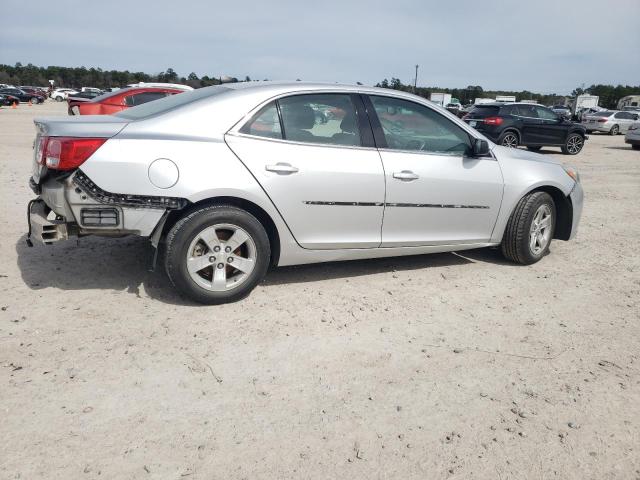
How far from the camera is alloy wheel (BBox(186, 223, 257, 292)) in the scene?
3.73m

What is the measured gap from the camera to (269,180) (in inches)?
150

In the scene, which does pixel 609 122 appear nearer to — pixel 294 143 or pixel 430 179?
pixel 430 179

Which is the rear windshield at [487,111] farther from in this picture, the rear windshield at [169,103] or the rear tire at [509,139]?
the rear windshield at [169,103]

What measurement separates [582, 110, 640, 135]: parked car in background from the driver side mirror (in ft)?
94.1

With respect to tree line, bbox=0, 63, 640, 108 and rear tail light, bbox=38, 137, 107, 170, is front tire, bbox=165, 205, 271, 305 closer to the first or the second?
rear tail light, bbox=38, 137, 107, 170

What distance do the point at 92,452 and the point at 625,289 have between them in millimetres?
4382

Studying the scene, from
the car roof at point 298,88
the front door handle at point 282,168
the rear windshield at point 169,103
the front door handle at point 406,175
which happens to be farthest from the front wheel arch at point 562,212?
the rear windshield at point 169,103

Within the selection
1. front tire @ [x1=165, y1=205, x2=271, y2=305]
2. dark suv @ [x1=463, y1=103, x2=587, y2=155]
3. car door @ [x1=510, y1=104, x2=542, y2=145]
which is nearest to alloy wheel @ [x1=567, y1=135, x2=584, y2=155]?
dark suv @ [x1=463, y1=103, x2=587, y2=155]

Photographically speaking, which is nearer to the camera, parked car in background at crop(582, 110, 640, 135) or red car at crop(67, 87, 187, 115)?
red car at crop(67, 87, 187, 115)

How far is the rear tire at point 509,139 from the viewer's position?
15.9 meters

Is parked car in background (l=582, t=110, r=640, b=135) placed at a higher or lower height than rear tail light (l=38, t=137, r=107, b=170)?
higher

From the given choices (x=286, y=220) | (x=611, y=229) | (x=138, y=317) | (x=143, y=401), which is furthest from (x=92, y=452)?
(x=611, y=229)

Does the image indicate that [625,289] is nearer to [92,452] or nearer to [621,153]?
[92,452]

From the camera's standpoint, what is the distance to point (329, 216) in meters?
4.09
